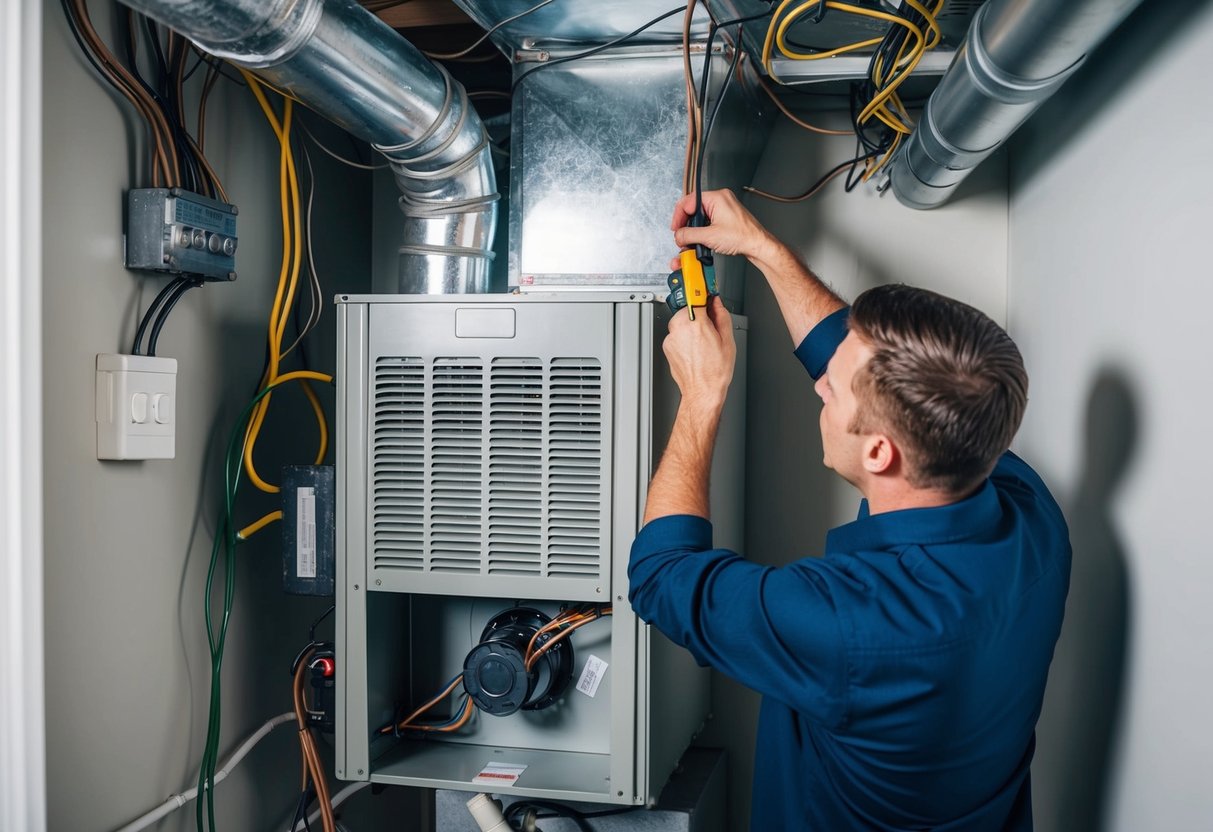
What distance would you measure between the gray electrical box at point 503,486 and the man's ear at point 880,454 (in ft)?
1.12

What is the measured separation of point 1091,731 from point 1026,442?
550 millimetres

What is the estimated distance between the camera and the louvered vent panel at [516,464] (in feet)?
4.50

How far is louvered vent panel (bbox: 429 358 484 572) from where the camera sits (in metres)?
1.39

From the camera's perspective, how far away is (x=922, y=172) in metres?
1.61

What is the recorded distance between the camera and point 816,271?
1.98 meters

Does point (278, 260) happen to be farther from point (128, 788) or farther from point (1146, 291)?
point (1146, 291)

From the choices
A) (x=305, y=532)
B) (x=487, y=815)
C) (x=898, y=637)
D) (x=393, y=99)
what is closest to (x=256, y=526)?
(x=305, y=532)

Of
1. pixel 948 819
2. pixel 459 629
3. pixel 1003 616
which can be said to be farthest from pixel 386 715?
pixel 1003 616

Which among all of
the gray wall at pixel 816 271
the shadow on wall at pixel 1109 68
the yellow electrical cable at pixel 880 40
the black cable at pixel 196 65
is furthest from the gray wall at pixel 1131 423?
the black cable at pixel 196 65

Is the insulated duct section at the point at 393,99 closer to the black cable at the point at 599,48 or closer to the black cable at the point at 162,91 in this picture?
the black cable at the point at 599,48

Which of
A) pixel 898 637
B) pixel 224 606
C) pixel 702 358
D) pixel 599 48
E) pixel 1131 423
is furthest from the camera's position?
pixel 224 606

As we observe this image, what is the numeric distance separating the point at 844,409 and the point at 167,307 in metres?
0.99

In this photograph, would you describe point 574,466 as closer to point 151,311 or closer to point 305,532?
point 305,532

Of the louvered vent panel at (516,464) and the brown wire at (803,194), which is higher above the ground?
the brown wire at (803,194)
